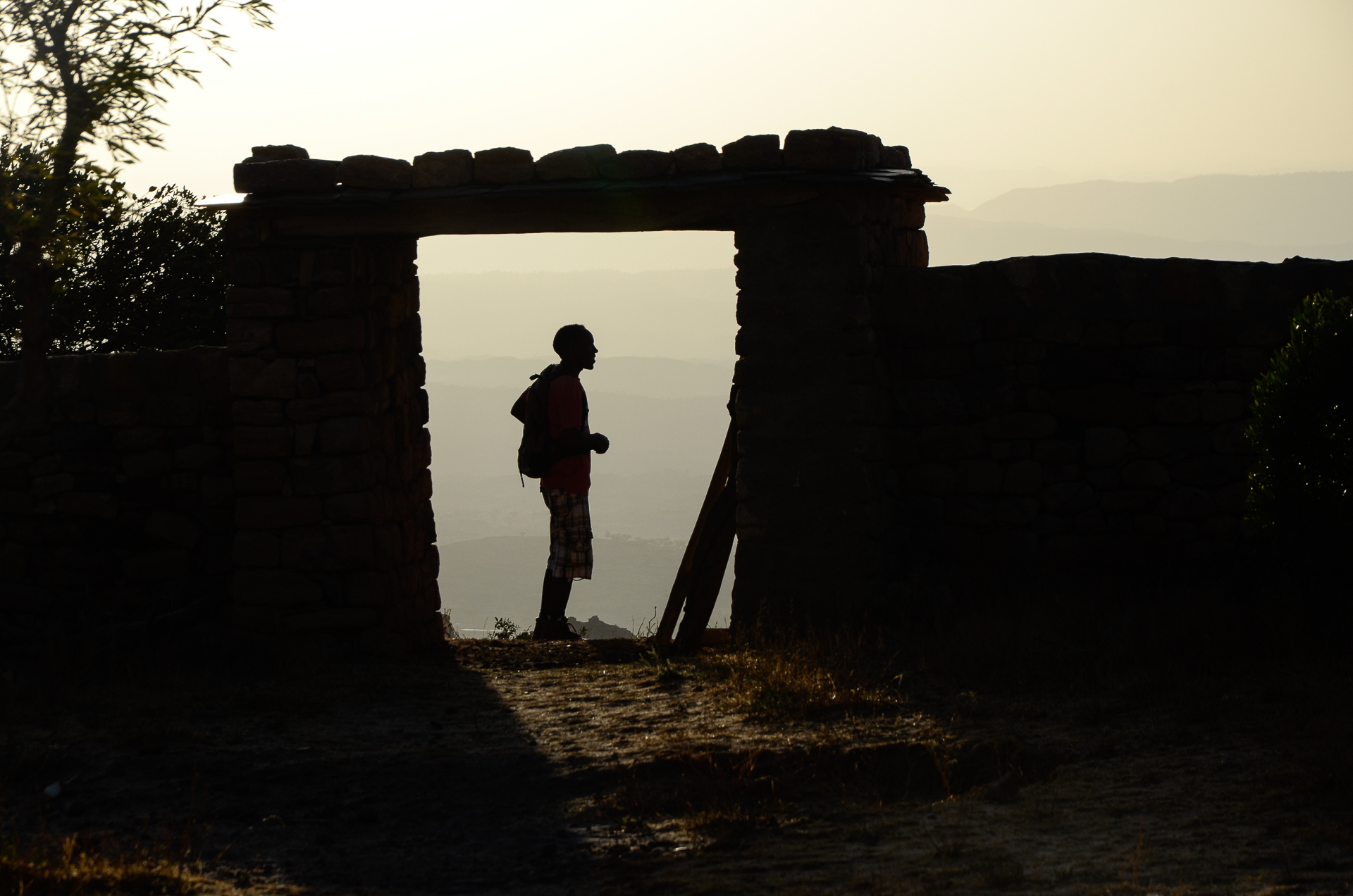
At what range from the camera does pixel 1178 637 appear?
521 cm

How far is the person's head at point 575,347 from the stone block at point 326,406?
1212mm

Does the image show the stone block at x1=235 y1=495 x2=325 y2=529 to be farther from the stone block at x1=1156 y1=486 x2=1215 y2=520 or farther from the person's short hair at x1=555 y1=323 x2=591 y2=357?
the stone block at x1=1156 y1=486 x2=1215 y2=520

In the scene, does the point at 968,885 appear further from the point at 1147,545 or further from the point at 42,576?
the point at 42,576

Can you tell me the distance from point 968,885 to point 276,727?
311 centimetres

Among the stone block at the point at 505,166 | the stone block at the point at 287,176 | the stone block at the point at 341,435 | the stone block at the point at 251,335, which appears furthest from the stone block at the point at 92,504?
the stone block at the point at 505,166

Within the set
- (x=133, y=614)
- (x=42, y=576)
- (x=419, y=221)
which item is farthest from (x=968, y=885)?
(x=42, y=576)

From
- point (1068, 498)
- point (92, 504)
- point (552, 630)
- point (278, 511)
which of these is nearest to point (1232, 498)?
point (1068, 498)

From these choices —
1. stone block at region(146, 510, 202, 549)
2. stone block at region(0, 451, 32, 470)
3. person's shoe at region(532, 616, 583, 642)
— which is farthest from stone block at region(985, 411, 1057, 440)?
stone block at region(0, 451, 32, 470)

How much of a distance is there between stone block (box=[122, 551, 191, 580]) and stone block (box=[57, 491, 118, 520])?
0.27 meters

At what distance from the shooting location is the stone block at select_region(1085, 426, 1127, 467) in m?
6.39

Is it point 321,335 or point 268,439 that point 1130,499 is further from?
point 268,439

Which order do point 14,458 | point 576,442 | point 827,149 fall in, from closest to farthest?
1. point 827,149
2. point 14,458
3. point 576,442

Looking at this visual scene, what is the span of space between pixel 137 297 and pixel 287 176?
558cm

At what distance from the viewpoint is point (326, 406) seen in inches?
254
